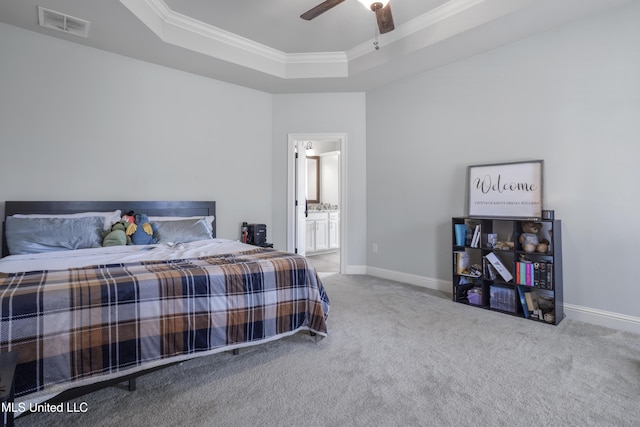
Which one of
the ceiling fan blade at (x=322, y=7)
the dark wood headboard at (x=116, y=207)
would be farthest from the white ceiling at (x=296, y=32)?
the dark wood headboard at (x=116, y=207)

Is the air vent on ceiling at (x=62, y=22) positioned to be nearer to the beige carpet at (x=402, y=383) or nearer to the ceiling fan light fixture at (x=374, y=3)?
the ceiling fan light fixture at (x=374, y=3)

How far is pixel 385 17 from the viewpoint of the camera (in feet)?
8.48

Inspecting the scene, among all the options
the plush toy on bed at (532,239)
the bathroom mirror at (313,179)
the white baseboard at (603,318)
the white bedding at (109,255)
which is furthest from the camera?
the bathroom mirror at (313,179)

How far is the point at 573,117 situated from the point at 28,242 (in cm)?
489

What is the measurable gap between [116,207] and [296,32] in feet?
9.15

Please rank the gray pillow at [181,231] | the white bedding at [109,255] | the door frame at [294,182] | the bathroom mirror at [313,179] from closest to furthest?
the white bedding at [109,255] < the gray pillow at [181,231] < the door frame at [294,182] < the bathroom mirror at [313,179]

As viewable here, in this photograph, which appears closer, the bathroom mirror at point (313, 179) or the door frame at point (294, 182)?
the door frame at point (294, 182)

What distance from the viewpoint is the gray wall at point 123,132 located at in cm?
309

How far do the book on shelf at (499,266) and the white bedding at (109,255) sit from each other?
2393 millimetres

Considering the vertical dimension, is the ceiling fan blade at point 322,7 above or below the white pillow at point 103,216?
above

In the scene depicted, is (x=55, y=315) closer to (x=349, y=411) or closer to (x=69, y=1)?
(x=349, y=411)

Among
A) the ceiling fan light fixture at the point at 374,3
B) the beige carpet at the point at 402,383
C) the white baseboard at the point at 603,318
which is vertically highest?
the ceiling fan light fixture at the point at 374,3

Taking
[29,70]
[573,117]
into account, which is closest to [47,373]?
[29,70]

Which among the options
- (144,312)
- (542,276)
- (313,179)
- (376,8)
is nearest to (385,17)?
(376,8)
